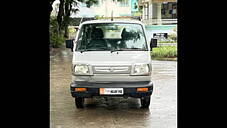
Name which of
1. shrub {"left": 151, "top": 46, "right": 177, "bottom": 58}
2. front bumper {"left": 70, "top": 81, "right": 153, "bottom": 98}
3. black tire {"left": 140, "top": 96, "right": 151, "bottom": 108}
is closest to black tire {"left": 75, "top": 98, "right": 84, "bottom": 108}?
front bumper {"left": 70, "top": 81, "right": 153, "bottom": 98}

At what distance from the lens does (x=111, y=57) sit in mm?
7176

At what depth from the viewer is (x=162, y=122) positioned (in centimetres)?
673

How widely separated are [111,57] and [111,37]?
971mm

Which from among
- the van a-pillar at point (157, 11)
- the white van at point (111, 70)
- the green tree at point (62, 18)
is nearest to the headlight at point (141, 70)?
the white van at point (111, 70)

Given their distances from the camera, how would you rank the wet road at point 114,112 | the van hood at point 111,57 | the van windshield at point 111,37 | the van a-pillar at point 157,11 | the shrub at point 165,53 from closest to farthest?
the wet road at point 114,112 < the van hood at point 111,57 < the van windshield at point 111,37 < the shrub at point 165,53 < the van a-pillar at point 157,11

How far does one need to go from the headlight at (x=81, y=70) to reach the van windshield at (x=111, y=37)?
58cm

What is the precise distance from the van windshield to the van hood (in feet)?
0.64

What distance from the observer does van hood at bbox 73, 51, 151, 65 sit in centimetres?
706

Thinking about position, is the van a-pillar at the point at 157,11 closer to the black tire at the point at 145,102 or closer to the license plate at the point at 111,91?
the black tire at the point at 145,102

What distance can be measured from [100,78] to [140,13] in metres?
50.1

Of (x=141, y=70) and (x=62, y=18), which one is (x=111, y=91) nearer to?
(x=141, y=70)

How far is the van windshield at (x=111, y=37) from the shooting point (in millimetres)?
7602
